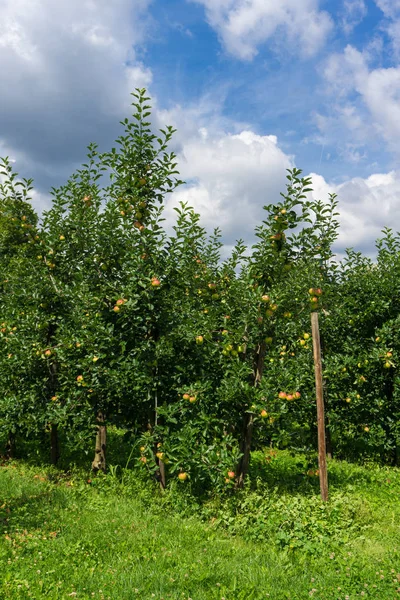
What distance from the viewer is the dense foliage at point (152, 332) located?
634cm

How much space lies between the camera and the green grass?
400cm

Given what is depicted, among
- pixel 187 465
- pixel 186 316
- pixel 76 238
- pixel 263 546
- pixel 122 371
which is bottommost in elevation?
pixel 263 546

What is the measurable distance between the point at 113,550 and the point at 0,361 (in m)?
4.68

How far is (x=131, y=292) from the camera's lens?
21.0 ft

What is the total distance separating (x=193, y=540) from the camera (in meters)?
5.11

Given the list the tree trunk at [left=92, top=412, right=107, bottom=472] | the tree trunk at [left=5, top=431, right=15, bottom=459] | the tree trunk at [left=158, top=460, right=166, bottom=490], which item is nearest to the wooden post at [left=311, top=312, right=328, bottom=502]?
the tree trunk at [left=158, top=460, right=166, bottom=490]

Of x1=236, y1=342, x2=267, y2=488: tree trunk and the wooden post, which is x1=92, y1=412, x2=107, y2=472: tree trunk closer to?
x1=236, y1=342, x2=267, y2=488: tree trunk

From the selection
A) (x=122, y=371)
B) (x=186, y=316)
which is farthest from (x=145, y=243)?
(x=122, y=371)

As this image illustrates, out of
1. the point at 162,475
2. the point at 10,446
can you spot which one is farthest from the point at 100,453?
A: the point at 10,446

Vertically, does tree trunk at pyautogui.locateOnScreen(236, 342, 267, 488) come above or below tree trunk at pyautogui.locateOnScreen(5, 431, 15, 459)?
above

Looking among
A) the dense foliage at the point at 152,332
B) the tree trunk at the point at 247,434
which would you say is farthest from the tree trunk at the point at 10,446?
the tree trunk at the point at 247,434

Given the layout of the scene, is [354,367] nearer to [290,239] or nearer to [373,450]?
[373,450]

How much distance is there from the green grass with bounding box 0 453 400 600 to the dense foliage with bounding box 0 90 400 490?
0.59 m

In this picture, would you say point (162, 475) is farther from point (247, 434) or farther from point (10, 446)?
point (10, 446)
